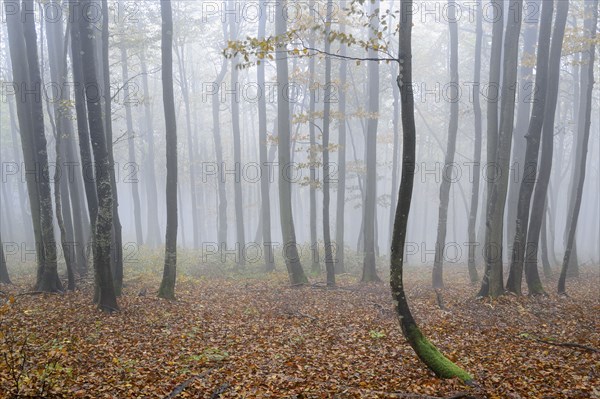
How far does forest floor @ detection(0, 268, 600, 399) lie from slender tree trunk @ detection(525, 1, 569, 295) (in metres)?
0.78

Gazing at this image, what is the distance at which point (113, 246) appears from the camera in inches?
513

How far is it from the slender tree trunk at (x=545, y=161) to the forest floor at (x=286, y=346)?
2.57 ft

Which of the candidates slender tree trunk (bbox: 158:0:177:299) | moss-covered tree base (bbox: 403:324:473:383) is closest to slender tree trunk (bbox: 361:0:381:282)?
slender tree trunk (bbox: 158:0:177:299)

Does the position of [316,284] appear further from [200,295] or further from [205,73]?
[205,73]

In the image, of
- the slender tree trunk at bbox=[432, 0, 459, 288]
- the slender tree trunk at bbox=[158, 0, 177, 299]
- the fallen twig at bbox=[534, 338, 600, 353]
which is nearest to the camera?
the fallen twig at bbox=[534, 338, 600, 353]

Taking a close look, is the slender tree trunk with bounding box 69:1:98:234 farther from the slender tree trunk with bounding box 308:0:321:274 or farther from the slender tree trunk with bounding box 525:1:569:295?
the slender tree trunk with bounding box 525:1:569:295

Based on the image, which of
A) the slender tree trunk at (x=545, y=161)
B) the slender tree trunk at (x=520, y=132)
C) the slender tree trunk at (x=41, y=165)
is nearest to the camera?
the slender tree trunk at (x=41, y=165)

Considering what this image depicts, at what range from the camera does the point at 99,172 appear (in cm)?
1077

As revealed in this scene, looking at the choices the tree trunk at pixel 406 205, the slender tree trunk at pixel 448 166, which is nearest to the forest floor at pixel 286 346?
the tree trunk at pixel 406 205

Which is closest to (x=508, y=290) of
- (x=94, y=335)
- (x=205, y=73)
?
(x=94, y=335)

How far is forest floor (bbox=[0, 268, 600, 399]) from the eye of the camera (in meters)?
6.71

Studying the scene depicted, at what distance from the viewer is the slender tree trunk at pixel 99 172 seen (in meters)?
10.5

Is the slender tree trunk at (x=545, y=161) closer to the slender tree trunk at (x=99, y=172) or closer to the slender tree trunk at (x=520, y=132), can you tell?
the slender tree trunk at (x=520, y=132)

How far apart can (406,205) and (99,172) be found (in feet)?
25.0
